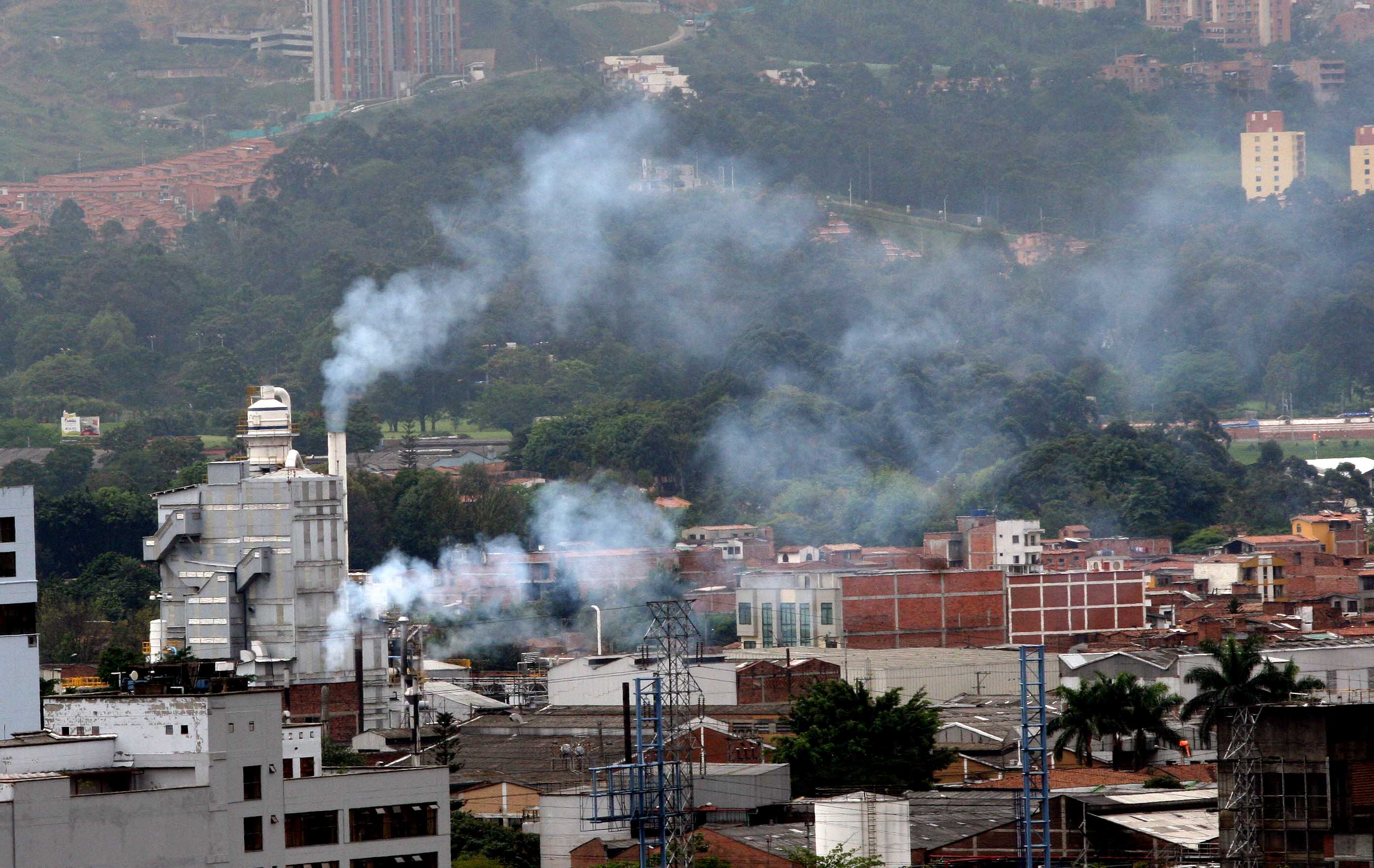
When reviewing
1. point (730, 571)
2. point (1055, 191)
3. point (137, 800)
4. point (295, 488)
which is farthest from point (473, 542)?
point (1055, 191)

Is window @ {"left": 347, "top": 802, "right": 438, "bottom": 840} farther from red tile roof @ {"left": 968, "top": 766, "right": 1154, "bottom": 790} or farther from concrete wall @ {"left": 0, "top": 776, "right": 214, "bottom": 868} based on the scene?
red tile roof @ {"left": 968, "top": 766, "right": 1154, "bottom": 790}

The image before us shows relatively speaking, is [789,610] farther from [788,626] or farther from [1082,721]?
[1082,721]

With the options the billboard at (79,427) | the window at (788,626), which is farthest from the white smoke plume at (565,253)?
the window at (788,626)

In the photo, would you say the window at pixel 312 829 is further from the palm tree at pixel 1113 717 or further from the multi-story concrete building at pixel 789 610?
the multi-story concrete building at pixel 789 610

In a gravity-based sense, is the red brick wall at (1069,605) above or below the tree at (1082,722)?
above

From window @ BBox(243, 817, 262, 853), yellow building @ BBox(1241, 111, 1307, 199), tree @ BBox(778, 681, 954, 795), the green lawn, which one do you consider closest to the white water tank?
tree @ BBox(778, 681, 954, 795)

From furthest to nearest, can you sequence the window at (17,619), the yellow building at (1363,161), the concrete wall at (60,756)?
the yellow building at (1363,161) → the window at (17,619) → the concrete wall at (60,756)

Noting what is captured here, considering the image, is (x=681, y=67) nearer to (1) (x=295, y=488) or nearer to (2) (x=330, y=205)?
(2) (x=330, y=205)
